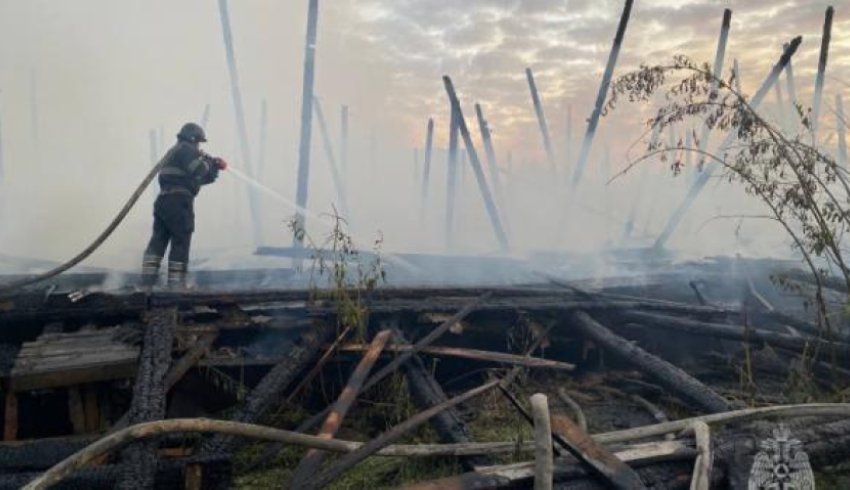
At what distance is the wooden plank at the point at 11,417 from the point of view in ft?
12.8

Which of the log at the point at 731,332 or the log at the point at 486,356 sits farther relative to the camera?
the log at the point at 731,332

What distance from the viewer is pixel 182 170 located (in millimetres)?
7414

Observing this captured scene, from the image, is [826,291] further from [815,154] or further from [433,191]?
[433,191]

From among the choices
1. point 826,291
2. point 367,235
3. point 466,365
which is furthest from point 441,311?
point 367,235

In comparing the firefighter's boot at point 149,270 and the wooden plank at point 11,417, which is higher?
the firefighter's boot at point 149,270

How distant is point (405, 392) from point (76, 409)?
8.27 ft

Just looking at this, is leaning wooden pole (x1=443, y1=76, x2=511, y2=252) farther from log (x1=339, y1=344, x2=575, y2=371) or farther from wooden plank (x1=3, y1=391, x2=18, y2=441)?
wooden plank (x1=3, y1=391, x2=18, y2=441)

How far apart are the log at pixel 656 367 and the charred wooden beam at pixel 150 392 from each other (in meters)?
4.03

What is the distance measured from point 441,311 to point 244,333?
1947 mm

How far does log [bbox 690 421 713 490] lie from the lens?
2.44 meters

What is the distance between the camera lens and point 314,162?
43.8 meters

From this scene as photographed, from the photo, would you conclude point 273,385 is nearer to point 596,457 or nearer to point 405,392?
point 405,392

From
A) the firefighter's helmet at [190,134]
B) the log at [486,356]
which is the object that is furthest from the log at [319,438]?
the firefighter's helmet at [190,134]

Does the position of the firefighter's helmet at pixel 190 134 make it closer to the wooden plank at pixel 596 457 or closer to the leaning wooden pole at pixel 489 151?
the wooden plank at pixel 596 457
